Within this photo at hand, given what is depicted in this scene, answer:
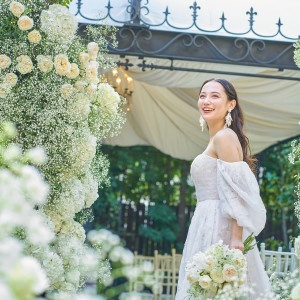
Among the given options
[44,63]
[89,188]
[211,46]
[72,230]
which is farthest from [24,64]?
[211,46]

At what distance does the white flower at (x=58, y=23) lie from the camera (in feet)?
8.57

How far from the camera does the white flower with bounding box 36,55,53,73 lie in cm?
256

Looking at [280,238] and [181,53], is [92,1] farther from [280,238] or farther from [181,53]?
[280,238]

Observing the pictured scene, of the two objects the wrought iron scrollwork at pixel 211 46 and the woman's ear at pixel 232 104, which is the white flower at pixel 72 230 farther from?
the wrought iron scrollwork at pixel 211 46

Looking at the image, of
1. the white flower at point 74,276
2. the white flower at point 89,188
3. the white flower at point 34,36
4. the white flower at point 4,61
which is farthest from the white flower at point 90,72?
the white flower at point 74,276

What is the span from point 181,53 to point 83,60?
1.86 m

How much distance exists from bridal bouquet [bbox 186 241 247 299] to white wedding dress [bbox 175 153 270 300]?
0.41 m

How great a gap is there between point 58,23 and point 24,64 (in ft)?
0.88

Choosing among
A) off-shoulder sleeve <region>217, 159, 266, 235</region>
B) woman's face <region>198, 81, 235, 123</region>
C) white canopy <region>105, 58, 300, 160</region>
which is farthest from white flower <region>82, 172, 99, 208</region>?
white canopy <region>105, 58, 300, 160</region>

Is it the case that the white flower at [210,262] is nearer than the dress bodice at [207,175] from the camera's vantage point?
Yes

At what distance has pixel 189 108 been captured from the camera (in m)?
7.14

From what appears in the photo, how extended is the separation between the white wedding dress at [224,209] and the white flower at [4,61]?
1.16 meters

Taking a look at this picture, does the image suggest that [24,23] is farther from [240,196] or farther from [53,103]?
[240,196]

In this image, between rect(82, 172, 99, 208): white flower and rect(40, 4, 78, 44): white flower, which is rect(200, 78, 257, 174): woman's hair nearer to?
rect(82, 172, 99, 208): white flower
